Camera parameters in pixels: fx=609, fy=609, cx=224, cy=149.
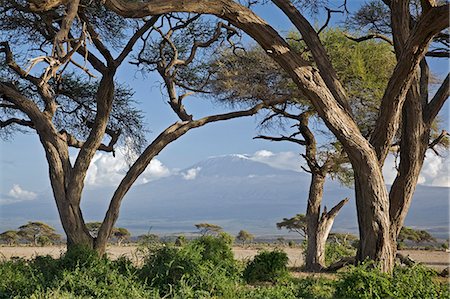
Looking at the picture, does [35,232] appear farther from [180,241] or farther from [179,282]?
[179,282]

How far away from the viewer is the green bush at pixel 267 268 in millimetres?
9391

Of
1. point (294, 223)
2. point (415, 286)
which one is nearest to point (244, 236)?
point (294, 223)

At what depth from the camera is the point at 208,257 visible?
8.64m

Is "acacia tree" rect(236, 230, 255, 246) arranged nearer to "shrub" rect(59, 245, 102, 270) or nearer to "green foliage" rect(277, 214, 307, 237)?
"green foliage" rect(277, 214, 307, 237)

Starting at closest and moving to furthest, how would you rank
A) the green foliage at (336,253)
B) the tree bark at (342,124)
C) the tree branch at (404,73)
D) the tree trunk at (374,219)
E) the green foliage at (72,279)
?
the green foliage at (72,279) < the tree branch at (404,73) < the tree bark at (342,124) < the tree trunk at (374,219) < the green foliage at (336,253)

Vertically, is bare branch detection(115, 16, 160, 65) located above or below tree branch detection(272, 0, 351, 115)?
above

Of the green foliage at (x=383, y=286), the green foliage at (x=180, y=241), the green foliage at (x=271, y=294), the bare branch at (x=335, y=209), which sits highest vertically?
the bare branch at (x=335, y=209)

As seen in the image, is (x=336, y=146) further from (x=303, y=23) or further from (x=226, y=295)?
(x=226, y=295)

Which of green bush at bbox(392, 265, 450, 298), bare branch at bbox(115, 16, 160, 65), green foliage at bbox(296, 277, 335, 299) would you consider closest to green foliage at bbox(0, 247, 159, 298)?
green foliage at bbox(296, 277, 335, 299)

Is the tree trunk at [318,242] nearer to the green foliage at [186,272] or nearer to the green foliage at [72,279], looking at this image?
the green foliage at [186,272]

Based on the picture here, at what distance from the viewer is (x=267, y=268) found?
9.53 meters

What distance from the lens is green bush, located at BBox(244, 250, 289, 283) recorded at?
9.39 meters

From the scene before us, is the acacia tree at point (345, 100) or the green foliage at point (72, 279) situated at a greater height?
the acacia tree at point (345, 100)

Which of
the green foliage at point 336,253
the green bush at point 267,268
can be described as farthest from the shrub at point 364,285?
the green foliage at point 336,253
